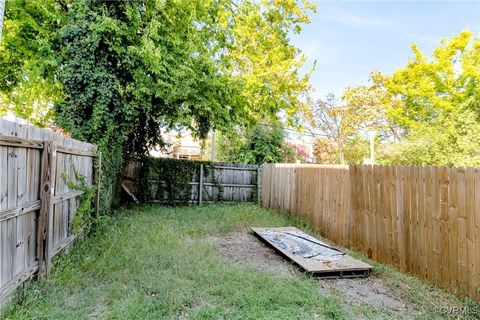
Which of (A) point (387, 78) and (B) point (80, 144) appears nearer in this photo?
(B) point (80, 144)

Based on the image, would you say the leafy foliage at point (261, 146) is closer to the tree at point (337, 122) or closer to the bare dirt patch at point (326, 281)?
the tree at point (337, 122)

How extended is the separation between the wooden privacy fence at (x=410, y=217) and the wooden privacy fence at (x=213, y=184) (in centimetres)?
419

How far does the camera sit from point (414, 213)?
4281 mm

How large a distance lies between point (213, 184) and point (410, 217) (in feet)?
23.2

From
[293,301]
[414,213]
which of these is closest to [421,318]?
[293,301]

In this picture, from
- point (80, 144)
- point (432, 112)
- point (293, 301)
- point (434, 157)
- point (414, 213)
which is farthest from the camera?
→ point (432, 112)

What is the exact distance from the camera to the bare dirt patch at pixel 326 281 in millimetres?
3273

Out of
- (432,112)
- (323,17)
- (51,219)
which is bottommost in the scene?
(51,219)

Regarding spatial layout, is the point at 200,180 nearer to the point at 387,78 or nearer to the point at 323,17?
the point at 323,17

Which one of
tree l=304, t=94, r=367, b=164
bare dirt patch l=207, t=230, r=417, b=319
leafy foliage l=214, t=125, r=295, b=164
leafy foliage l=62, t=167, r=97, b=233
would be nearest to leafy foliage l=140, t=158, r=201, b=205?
leafy foliage l=214, t=125, r=295, b=164

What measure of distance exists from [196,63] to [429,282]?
686 cm

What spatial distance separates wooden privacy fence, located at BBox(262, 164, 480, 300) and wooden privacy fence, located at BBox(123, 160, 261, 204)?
165 inches

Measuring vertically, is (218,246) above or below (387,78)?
below

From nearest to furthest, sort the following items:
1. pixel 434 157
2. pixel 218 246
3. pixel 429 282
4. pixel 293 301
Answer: pixel 293 301
pixel 429 282
pixel 218 246
pixel 434 157
